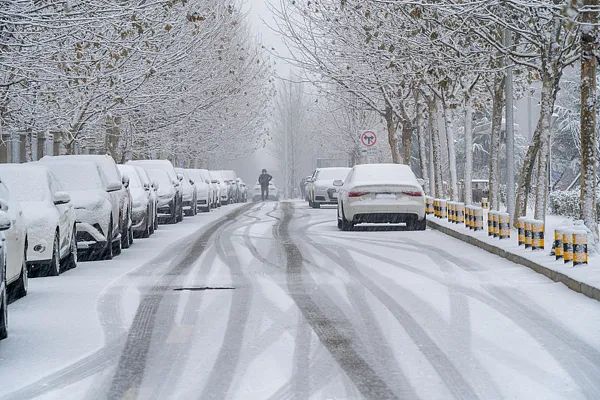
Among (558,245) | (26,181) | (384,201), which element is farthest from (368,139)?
(26,181)

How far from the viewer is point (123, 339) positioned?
10516mm

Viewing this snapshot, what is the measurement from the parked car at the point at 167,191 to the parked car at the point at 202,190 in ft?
30.3

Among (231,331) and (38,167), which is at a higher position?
(38,167)

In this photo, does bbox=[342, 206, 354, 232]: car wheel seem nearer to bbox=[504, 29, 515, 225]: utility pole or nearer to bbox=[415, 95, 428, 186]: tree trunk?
bbox=[504, 29, 515, 225]: utility pole

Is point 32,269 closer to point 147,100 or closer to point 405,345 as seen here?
point 405,345

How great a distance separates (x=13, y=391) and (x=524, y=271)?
10000 mm

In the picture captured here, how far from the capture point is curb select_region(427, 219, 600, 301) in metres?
13.6

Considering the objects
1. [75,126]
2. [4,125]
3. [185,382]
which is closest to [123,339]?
[185,382]

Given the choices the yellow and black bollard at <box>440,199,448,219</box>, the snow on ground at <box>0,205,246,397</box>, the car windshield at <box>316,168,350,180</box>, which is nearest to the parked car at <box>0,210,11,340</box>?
the snow on ground at <box>0,205,246,397</box>

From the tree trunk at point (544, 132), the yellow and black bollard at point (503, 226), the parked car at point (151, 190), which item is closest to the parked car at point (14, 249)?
the yellow and black bollard at point (503, 226)

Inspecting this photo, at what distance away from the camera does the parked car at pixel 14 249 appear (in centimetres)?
1216

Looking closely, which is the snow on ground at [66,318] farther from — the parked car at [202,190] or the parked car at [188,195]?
the parked car at [202,190]

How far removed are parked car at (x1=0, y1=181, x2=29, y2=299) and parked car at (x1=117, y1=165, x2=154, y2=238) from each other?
11.3 metres

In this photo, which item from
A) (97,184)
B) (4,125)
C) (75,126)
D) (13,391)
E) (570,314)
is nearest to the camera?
(13,391)
